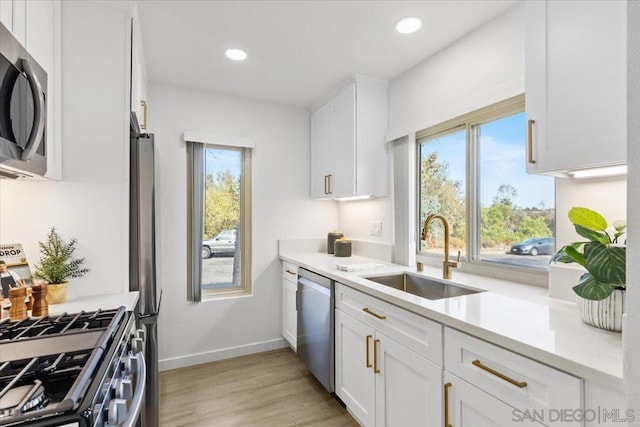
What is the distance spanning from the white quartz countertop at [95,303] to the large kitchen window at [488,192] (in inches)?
78.7

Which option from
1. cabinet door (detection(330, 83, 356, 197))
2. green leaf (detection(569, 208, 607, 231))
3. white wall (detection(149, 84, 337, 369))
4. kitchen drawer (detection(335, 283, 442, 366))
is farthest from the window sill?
white wall (detection(149, 84, 337, 369))

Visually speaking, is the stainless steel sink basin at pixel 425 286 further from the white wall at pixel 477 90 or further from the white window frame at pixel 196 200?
the white window frame at pixel 196 200

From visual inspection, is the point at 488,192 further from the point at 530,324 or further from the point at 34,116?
the point at 34,116

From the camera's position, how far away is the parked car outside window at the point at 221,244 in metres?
2.99

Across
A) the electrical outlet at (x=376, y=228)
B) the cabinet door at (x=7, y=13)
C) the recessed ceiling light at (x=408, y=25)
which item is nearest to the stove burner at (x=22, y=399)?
the cabinet door at (x=7, y=13)

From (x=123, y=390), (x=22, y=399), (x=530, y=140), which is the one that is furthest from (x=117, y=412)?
(x=530, y=140)

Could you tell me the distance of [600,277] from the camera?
1.01 metres

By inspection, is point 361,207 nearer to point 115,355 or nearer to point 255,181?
point 255,181

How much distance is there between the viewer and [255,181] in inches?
122

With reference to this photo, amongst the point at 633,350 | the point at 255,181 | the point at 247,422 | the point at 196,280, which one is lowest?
the point at 247,422

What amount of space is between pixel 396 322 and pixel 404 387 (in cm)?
A: 30

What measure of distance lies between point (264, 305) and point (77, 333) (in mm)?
2098

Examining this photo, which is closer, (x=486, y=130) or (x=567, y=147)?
(x=567, y=147)

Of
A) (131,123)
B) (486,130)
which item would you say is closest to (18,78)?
(131,123)
